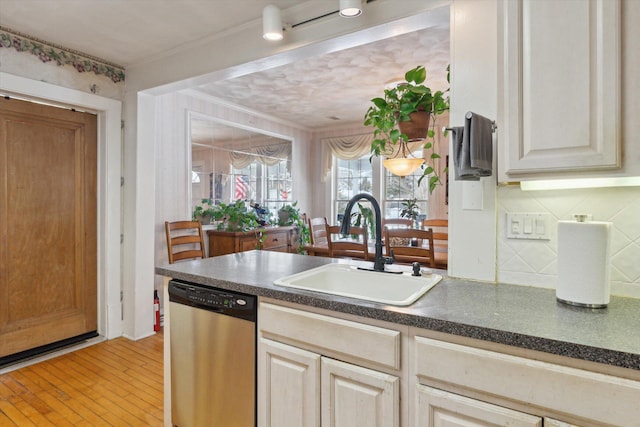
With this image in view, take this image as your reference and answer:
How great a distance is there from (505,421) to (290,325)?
775 millimetres

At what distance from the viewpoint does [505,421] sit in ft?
3.27

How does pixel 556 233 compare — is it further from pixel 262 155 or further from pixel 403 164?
pixel 262 155

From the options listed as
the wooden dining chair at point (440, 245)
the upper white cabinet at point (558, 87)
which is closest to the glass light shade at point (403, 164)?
the wooden dining chair at point (440, 245)

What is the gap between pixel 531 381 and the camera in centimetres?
96

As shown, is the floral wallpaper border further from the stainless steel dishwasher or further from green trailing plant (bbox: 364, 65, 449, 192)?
green trailing plant (bbox: 364, 65, 449, 192)

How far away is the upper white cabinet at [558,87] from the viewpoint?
3.59 ft

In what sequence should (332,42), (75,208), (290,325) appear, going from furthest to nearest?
1. (75,208)
2. (332,42)
3. (290,325)

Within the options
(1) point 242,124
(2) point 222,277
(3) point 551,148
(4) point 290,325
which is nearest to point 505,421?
(4) point 290,325

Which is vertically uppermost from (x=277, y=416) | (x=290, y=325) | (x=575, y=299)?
(x=575, y=299)

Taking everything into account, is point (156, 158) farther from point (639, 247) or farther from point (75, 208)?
point (639, 247)

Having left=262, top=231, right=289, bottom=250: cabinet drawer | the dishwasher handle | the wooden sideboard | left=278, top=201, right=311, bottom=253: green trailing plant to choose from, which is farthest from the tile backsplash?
left=278, top=201, right=311, bottom=253: green trailing plant

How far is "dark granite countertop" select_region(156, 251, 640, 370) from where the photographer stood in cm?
92

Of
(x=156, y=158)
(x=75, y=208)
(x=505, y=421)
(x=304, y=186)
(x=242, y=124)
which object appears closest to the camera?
(x=505, y=421)

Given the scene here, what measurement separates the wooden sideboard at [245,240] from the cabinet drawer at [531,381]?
2.98 m
